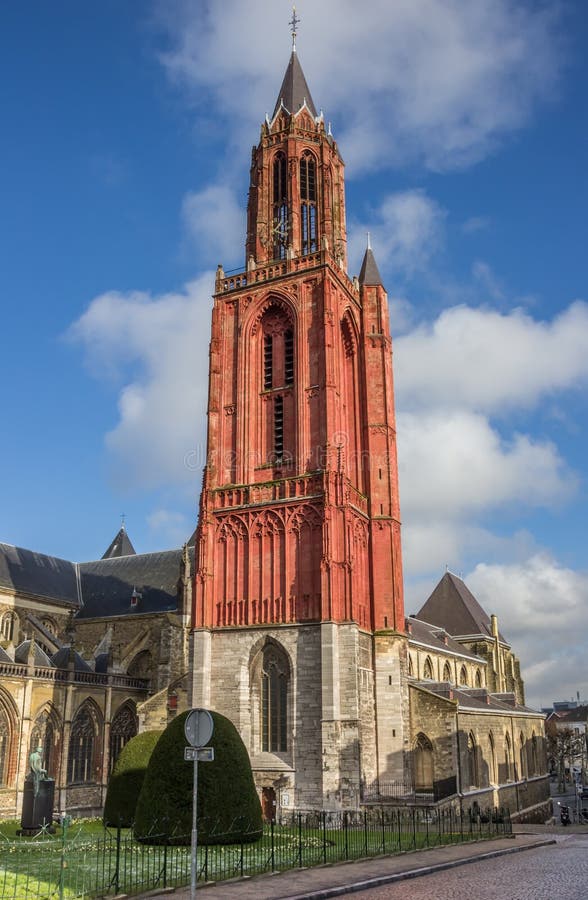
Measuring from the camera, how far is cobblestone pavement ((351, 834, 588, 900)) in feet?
41.6

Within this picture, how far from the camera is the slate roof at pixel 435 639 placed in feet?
162

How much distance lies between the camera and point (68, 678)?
3819cm

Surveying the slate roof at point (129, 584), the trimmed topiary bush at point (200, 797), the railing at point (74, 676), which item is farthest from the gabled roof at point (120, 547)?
the trimmed topiary bush at point (200, 797)

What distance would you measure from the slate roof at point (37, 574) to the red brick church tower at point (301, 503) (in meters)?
17.7

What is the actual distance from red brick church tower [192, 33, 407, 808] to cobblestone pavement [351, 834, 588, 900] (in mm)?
12137

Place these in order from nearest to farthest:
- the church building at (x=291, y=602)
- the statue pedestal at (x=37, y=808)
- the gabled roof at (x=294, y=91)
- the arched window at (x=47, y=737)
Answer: the statue pedestal at (x=37, y=808) < the church building at (x=291, y=602) < the arched window at (x=47, y=737) < the gabled roof at (x=294, y=91)

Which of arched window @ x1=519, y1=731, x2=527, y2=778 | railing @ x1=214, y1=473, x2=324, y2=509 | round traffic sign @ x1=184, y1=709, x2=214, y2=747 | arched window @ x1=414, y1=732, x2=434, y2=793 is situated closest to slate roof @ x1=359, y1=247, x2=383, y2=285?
railing @ x1=214, y1=473, x2=324, y2=509

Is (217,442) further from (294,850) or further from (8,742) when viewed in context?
(294,850)

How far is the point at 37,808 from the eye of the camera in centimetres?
2250

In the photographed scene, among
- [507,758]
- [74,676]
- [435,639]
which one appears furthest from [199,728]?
[435,639]

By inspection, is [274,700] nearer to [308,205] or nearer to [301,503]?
[301,503]

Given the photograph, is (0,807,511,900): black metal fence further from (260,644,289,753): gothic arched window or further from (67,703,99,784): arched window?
(67,703,99,784): arched window

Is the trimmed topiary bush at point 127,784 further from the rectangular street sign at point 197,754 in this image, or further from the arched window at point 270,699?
the rectangular street sign at point 197,754

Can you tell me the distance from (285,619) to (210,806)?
1322 centimetres
